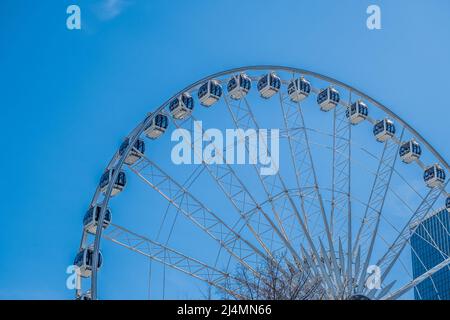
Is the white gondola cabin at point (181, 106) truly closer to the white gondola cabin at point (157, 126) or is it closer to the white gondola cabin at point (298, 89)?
the white gondola cabin at point (157, 126)

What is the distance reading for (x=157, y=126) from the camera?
35.4 m

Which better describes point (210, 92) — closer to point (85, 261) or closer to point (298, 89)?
point (298, 89)

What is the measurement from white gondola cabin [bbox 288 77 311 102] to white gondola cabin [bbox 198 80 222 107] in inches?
127

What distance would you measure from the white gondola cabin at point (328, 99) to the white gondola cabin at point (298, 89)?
618 mm

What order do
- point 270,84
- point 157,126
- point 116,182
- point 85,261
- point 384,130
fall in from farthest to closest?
1. point 384,130
2. point 270,84
3. point 157,126
4. point 116,182
5. point 85,261

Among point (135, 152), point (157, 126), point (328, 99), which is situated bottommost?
point (135, 152)

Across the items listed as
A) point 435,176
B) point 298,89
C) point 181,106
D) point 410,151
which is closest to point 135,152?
point 181,106

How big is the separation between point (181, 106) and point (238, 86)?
9.23ft

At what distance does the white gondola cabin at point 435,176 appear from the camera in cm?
3884

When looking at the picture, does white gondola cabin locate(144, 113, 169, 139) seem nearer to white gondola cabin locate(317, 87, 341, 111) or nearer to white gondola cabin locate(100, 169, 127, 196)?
white gondola cabin locate(100, 169, 127, 196)

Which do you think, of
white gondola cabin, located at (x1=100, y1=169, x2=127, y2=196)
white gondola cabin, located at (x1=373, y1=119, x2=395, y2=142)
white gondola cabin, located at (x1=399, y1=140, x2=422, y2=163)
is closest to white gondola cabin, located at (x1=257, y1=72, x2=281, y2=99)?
white gondola cabin, located at (x1=373, y1=119, x2=395, y2=142)

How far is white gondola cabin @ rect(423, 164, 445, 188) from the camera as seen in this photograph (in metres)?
38.8

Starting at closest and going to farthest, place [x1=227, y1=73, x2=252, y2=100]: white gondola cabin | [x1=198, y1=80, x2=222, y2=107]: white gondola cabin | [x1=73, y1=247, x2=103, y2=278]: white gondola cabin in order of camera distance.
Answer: [x1=73, y1=247, x2=103, y2=278]: white gondola cabin
[x1=198, y1=80, x2=222, y2=107]: white gondola cabin
[x1=227, y1=73, x2=252, y2=100]: white gondola cabin
